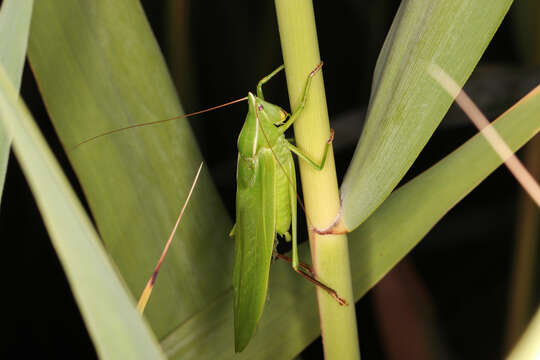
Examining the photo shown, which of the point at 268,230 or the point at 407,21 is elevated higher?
the point at 407,21

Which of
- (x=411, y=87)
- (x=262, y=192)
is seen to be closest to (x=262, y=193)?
(x=262, y=192)

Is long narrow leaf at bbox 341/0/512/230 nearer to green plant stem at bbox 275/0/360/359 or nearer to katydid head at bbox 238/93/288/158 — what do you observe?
green plant stem at bbox 275/0/360/359

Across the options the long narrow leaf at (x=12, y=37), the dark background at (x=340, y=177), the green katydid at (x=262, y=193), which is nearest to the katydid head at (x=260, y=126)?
the green katydid at (x=262, y=193)

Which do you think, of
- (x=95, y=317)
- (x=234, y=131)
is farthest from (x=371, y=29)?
(x=95, y=317)

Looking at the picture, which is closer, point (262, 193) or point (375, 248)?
point (375, 248)

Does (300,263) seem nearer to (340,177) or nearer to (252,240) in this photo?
(252,240)

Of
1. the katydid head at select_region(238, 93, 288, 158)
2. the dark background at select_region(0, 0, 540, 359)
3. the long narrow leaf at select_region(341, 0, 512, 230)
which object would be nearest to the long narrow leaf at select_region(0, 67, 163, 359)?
the long narrow leaf at select_region(341, 0, 512, 230)

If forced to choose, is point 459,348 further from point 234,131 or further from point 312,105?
point 312,105

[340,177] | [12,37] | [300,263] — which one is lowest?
[340,177]
